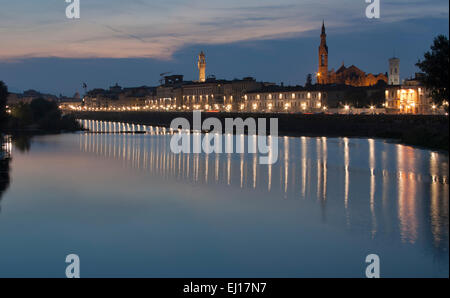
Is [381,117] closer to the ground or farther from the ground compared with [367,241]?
A: farther from the ground

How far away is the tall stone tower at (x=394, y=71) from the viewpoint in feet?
413

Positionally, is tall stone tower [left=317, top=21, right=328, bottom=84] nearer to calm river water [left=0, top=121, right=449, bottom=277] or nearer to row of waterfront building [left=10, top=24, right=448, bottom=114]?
row of waterfront building [left=10, top=24, right=448, bottom=114]

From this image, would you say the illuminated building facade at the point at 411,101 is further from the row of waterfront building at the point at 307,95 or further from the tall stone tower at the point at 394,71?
the tall stone tower at the point at 394,71

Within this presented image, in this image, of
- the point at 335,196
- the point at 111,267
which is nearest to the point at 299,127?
the point at 335,196

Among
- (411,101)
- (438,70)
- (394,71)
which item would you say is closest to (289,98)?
(411,101)

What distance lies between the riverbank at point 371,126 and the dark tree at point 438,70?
383 centimetres

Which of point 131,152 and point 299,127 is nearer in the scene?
point 131,152

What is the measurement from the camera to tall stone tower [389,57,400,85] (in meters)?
126

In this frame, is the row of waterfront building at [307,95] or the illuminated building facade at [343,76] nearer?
the row of waterfront building at [307,95]

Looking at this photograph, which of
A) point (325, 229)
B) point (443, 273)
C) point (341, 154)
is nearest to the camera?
point (443, 273)

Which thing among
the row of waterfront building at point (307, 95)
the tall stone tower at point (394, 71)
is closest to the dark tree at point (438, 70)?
the row of waterfront building at point (307, 95)

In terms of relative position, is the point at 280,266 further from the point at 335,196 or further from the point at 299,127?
the point at 299,127
